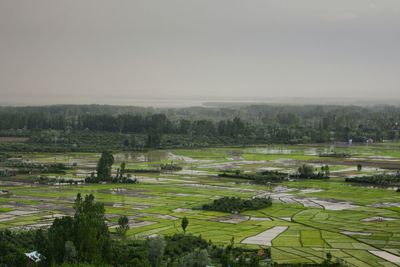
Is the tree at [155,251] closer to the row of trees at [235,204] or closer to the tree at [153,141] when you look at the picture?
the row of trees at [235,204]

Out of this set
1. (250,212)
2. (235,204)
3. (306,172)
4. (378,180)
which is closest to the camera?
(250,212)

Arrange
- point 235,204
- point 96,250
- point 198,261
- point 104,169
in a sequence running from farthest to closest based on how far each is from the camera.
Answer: point 104,169
point 235,204
point 96,250
point 198,261

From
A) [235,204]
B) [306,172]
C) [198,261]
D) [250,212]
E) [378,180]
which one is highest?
[198,261]

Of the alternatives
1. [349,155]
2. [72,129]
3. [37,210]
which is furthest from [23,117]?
[37,210]

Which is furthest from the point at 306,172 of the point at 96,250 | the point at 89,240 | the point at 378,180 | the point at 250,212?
the point at 89,240

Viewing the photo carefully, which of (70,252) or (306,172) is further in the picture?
(306,172)

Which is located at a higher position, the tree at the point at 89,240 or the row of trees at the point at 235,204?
the tree at the point at 89,240

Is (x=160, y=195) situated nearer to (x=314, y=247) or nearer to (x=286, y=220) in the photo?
(x=286, y=220)

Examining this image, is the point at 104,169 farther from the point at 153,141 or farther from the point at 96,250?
the point at 153,141

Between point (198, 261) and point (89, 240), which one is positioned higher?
point (89, 240)

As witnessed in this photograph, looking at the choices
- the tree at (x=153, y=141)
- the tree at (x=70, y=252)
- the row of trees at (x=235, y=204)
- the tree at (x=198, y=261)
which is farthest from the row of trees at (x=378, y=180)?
the tree at (x=153, y=141)
